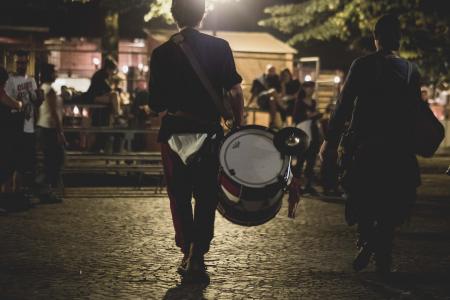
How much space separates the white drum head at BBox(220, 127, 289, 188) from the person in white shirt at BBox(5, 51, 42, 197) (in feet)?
17.1

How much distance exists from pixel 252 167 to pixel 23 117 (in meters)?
5.54

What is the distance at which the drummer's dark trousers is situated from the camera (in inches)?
247

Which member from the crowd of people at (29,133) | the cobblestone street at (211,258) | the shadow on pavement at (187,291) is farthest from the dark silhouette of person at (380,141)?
the crowd of people at (29,133)

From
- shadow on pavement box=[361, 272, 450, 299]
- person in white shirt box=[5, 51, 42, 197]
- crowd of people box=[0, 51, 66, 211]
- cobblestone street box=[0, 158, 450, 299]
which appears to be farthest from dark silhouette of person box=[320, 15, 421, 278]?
person in white shirt box=[5, 51, 42, 197]

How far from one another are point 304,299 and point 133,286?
1202mm

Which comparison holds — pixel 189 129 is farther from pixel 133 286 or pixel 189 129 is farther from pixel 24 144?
pixel 24 144

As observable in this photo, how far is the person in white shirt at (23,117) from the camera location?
10820 millimetres

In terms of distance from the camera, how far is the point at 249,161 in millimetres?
6172

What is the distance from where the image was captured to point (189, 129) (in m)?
6.20

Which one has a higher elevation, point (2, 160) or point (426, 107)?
point (426, 107)

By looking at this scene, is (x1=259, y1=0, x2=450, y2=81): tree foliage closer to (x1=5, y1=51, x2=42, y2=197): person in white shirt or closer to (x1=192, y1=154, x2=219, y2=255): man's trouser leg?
(x1=5, y1=51, x2=42, y2=197): person in white shirt

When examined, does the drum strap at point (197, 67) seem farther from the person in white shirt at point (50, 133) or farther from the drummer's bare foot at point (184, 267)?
the person in white shirt at point (50, 133)

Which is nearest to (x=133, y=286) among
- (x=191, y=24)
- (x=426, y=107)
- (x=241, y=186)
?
(x=241, y=186)

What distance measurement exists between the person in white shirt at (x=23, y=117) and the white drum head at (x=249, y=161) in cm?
521
